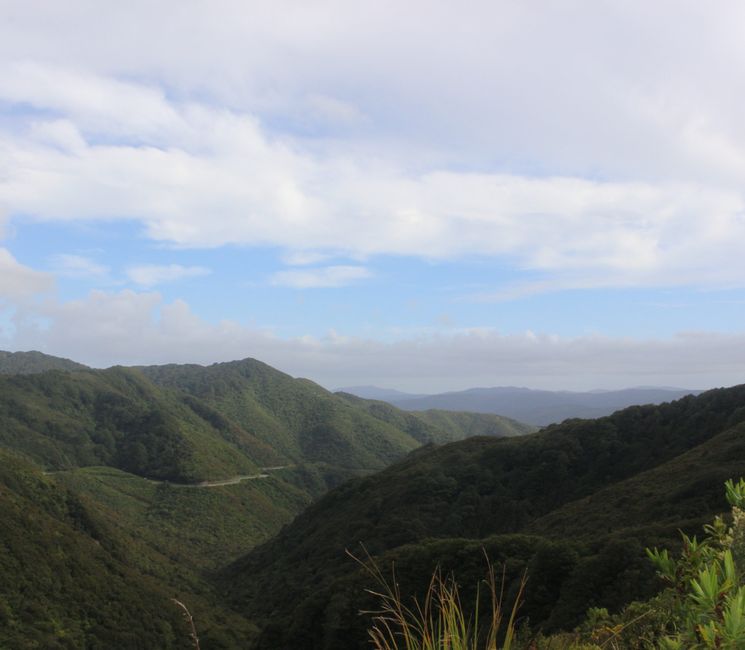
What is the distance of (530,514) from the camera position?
5303 cm

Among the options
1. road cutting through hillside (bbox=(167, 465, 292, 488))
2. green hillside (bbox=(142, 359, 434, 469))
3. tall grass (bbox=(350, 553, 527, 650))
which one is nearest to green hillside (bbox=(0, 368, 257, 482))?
road cutting through hillside (bbox=(167, 465, 292, 488))

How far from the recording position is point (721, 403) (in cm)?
5556

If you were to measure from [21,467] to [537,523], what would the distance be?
47.7 m

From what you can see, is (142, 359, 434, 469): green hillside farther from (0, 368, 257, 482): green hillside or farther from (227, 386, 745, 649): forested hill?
(227, 386, 745, 649): forested hill

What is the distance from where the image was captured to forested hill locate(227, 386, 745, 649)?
85.3 feet

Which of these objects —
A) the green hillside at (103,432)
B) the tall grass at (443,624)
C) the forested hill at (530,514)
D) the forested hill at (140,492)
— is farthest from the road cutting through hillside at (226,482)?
the tall grass at (443,624)

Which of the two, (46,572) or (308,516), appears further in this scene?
(308,516)

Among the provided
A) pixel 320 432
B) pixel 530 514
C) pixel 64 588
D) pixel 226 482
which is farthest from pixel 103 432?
pixel 530 514

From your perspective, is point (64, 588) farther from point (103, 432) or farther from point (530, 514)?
point (103, 432)

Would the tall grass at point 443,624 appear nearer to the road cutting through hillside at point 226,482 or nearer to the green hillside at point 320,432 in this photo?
the road cutting through hillside at point 226,482

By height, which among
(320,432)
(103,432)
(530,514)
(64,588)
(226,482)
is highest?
(530,514)

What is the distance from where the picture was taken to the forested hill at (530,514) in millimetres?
25984

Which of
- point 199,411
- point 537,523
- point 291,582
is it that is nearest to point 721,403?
point 537,523

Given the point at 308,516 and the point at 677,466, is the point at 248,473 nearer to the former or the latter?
the point at 308,516
